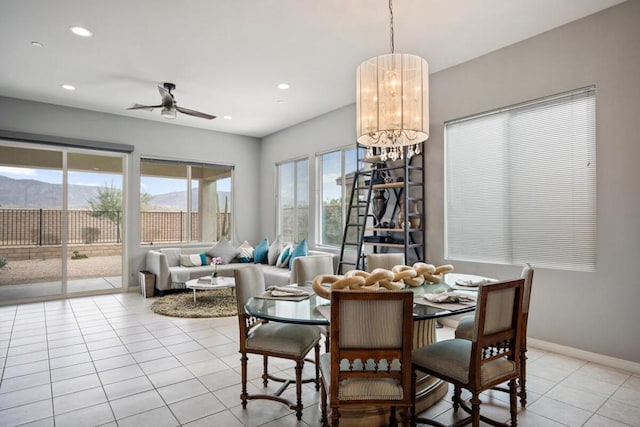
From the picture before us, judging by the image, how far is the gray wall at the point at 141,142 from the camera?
5.44m

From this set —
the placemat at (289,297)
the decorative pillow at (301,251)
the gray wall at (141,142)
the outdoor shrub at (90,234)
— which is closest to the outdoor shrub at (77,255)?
the outdoor shrub at (90,234)

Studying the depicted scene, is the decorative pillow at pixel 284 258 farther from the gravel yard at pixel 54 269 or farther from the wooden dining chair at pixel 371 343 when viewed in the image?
the wooden dining chair at pixel 371 343

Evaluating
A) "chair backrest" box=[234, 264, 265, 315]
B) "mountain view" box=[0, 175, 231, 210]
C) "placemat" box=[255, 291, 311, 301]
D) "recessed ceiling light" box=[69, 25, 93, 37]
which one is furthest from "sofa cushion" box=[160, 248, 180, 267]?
"placemat" box=[255, 291, 311, 301]

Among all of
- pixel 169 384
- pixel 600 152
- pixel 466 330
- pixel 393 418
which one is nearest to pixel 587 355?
pixel 466 330

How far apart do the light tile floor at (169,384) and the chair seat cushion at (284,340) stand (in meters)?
0.43

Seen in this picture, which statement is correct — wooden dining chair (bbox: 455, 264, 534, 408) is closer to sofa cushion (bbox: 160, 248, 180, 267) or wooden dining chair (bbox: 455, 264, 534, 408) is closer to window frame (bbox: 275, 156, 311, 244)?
window frame (bbox: 275, 156, 311, 244)

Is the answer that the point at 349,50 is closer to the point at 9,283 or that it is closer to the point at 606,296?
the point at 606,296

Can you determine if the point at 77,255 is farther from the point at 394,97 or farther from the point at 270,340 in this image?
the point at 394,97

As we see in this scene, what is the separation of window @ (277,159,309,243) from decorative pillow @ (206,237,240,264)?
987 mm

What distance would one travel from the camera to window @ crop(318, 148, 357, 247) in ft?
18.6

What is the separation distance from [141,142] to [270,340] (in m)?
5.35

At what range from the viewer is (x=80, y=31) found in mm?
3400

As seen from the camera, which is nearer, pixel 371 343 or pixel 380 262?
pixel 371 343

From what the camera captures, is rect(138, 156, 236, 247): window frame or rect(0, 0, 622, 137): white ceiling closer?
rect(0, 0, 622, 137): white ceiling
